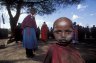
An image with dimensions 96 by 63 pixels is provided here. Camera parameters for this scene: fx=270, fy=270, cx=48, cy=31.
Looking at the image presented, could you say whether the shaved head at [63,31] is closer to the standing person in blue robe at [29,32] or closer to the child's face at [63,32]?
the child's face at [63,32]

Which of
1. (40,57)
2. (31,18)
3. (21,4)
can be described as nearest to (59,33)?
(31,18)

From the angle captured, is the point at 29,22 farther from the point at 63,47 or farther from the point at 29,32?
the point at 63,47

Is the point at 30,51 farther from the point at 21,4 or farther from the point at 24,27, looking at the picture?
the point at 21,4

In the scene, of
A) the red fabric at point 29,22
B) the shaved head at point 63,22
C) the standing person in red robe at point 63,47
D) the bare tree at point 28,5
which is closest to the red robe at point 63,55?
the standing person in red robe at point 63,47

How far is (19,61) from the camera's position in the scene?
9406 millimetres

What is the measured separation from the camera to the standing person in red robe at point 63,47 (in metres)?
2.29

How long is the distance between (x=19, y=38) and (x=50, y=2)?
41.3ft

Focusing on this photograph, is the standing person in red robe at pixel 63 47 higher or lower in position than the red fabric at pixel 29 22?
lower

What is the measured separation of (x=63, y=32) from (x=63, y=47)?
0.44 ft

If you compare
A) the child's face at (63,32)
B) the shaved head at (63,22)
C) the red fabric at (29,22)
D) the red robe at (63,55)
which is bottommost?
the red robe at (63,55)

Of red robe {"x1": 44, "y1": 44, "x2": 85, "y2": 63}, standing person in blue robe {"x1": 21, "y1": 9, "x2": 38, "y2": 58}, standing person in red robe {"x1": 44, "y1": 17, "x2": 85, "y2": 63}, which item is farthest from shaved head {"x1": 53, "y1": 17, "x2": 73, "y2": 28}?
standing person in blue robe {"x1": 21, "y1": 9, "x2": 38, "y2": 58}

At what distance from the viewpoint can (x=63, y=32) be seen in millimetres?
2350

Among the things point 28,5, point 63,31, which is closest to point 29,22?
point 63,31

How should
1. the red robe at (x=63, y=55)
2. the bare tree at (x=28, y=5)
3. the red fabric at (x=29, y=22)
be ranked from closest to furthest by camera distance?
the red robe at (x=63, y=55) → the red fabric at (x=29, y=22) → the bare tree at (x=28, y=5)
